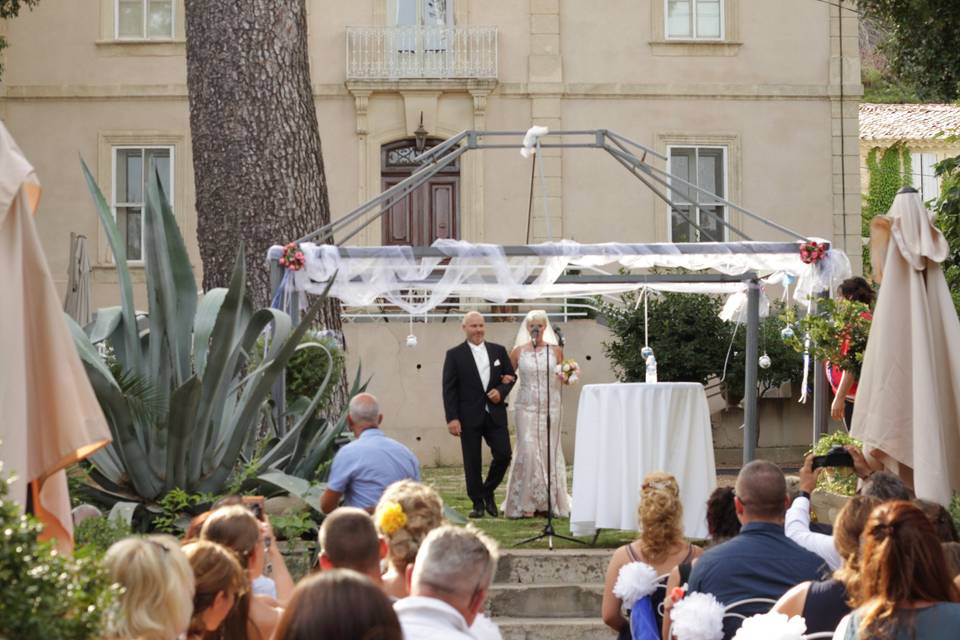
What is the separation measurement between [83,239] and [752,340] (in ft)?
24.3

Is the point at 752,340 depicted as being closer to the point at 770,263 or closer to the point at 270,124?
the point at 770,263

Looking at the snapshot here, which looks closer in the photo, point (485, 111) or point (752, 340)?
point (752, 340)

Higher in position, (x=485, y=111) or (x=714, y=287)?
(x=485, y=111)

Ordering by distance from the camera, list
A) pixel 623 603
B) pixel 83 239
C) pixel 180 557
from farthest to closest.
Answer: pixel 83 239
pixel 623 603
pixel 180 557

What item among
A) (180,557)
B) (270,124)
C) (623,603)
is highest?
(270,124)

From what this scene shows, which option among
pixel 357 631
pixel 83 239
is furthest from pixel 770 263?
pixel 357 631

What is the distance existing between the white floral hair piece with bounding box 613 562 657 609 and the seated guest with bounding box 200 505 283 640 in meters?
1.62

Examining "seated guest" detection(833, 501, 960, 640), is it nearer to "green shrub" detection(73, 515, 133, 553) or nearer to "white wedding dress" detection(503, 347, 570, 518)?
"green shrub" detection(73, 515, 133, 553)

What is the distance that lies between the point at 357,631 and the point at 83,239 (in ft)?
46.8

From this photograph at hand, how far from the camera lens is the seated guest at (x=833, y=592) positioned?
491cm

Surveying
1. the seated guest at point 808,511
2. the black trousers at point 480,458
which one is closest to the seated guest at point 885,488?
the seated guest at point 808,511

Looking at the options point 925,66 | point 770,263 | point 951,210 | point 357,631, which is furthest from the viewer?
point 925,66

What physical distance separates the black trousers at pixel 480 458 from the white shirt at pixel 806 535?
6392 mm

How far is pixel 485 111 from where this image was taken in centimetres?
2383
